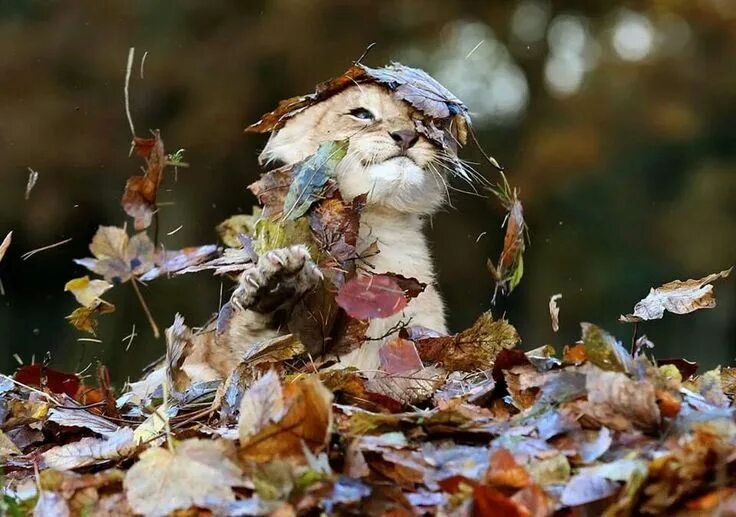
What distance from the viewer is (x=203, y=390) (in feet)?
9.20

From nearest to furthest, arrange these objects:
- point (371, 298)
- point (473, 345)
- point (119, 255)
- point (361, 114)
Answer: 1. point (371, 298)
2. point (473, 345)
3. point (361, 114)
4. point (119, 255)

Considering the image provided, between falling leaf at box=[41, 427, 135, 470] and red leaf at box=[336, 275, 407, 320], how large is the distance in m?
0.56

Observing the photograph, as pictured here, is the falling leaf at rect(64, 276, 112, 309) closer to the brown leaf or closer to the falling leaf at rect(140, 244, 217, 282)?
the falling leaf at rect(140, 244, 217, 282)

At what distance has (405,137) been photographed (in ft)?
10.9

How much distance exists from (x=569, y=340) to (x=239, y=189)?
297 cm

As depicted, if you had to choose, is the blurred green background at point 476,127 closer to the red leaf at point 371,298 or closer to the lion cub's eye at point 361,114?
the lion cub's eye at point 361,114

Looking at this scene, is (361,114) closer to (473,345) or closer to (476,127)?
(473,345)

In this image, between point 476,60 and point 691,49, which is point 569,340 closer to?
point 476,60

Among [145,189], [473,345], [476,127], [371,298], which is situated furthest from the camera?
[476,127]

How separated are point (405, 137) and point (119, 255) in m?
1.08

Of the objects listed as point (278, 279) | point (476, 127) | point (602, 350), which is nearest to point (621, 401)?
point (602, 350)

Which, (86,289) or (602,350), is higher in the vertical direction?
(602,350)

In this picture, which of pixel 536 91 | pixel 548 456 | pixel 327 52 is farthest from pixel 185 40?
pixel 548 456

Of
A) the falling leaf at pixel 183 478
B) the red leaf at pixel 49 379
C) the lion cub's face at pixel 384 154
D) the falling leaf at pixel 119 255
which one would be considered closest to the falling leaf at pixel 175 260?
the falling leaf at pixel 119 255
